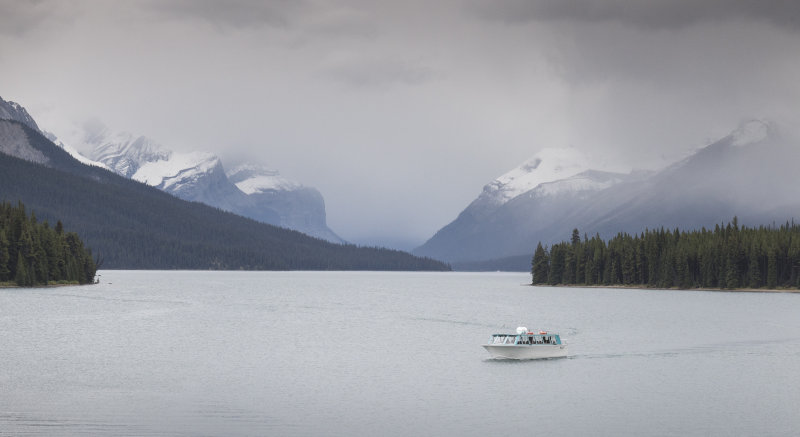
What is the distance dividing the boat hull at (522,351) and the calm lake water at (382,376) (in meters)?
1.12

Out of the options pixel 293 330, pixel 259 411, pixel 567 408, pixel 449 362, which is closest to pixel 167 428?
pixel 259 411

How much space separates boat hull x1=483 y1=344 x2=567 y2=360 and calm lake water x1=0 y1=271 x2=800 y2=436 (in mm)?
1124

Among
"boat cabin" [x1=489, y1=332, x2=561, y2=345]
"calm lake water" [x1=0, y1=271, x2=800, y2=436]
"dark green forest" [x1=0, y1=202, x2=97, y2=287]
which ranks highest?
"dark green forest" [x1=0, y1=202, x2=97, y2=287]

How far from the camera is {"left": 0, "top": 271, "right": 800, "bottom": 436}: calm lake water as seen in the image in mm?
52031

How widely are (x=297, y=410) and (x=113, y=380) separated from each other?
1906cm

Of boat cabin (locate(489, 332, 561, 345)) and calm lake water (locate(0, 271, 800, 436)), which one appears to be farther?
boat cabin (locate(489, 332, 561, 345))

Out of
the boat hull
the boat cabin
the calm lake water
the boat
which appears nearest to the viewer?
the calm lake water

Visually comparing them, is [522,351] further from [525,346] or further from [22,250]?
[22,250]

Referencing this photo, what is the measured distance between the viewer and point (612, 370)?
77.2 m

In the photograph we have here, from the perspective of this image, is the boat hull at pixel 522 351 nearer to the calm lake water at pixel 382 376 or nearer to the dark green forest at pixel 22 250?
the calm lake water at pixel 382 376

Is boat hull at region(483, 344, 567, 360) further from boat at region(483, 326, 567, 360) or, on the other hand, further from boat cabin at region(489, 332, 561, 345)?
boat cabin at region(489, 332, 561, 345)

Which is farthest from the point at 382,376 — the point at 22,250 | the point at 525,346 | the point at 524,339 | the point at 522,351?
the point at 22,250

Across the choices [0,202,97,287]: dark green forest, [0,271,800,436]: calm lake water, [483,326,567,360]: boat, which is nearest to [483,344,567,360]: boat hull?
[483,326,567,360]: boat

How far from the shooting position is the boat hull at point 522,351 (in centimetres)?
8362
